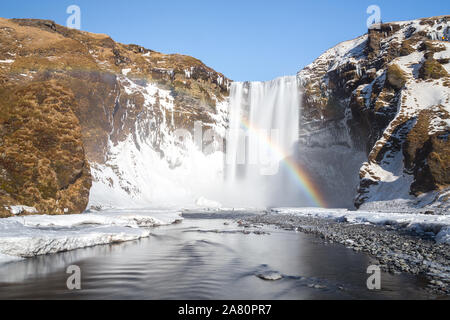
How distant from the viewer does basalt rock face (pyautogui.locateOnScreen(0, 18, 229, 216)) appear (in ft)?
59.2

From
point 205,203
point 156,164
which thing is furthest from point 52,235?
point 156,164

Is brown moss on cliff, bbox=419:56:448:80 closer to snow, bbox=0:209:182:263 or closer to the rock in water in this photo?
snow, bbox=0:209:182:263

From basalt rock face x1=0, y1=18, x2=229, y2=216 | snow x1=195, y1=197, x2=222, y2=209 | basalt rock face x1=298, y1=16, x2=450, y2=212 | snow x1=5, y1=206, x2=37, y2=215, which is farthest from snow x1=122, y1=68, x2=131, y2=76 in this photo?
snow x1=5, y1=206, x2=37, y2=215

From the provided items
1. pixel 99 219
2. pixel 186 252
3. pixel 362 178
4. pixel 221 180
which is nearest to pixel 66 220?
pixel 99 219

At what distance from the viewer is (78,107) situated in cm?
2383

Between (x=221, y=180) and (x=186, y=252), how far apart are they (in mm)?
54036

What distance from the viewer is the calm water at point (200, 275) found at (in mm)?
6832

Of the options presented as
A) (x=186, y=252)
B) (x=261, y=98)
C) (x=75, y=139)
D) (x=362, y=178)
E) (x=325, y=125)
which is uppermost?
(x=261, y=98)

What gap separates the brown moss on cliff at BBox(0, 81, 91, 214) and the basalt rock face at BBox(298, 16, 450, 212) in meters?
31.0

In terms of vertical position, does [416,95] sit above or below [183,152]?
above
